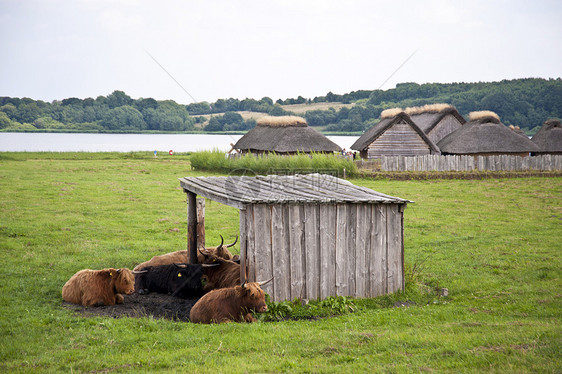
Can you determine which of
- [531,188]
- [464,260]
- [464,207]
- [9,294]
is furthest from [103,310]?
[531,188]

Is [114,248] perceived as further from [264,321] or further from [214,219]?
Answer: [264,321]

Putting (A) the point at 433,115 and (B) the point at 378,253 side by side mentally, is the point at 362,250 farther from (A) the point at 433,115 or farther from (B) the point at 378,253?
(A) the point at 433,115

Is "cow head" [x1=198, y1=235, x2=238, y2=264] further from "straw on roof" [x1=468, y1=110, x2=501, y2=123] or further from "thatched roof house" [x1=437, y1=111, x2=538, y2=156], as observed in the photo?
"straw on roof" [x1=468, y1=110, x2=501, y2=123]

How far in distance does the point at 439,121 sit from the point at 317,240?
3766cm

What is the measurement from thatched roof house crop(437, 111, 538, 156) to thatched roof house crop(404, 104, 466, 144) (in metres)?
2.92

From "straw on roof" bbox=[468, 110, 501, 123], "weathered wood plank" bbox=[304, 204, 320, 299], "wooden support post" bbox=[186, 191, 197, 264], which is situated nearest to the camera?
"weathered wood plank" bbox=[304, 204, 320, 299]

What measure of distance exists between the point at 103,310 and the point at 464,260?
345 inches

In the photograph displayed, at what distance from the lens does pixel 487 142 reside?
38.1m

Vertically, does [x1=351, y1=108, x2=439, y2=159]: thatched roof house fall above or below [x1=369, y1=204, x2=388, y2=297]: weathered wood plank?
above

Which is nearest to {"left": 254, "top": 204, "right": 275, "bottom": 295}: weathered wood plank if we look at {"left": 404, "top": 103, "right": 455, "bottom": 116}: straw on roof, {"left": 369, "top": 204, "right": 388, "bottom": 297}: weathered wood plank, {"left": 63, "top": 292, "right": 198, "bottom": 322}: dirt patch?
{"left": 63, "top": 292, "right": 198, "bottom": 322}: dirt patch

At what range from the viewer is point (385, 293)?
948 centimetres

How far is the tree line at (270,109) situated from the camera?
263ft

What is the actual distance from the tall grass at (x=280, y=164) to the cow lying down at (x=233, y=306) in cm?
2262

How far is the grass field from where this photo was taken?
5.86 metres
